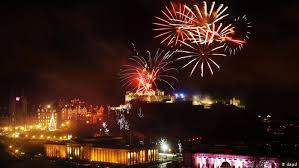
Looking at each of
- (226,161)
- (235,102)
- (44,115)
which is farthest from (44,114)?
(226,161)

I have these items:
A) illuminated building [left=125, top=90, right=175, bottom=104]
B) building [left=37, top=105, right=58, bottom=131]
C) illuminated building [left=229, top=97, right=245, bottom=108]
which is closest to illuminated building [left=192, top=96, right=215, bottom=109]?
illuminated building [left=229, top=97, right=245, bottom=108]

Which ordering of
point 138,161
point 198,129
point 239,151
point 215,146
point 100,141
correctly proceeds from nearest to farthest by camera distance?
point 239,151 → point 215,146 → point 138,161 → point 100,141 → point 198,129

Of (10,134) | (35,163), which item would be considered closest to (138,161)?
(35,163)

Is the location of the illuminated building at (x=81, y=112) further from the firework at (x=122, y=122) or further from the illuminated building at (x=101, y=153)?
the illuminated building at (x=101, y=153)

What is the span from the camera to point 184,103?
43.6 m

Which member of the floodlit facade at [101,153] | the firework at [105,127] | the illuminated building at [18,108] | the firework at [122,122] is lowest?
the floodlit facade at [101,153]

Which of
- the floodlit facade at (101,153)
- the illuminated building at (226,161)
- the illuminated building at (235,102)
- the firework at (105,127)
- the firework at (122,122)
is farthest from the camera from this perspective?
the illuminated building at (235,102)

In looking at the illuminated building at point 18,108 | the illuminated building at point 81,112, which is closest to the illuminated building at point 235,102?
the illuminated building at point 81,112

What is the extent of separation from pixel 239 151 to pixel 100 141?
37.4 feet

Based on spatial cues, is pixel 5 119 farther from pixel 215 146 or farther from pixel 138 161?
pixel 215 146

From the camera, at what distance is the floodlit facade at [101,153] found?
27.4 m

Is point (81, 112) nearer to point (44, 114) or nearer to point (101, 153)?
point (44, 114)

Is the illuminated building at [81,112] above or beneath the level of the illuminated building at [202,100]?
beneath

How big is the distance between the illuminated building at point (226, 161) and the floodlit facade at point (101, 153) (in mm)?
4264
